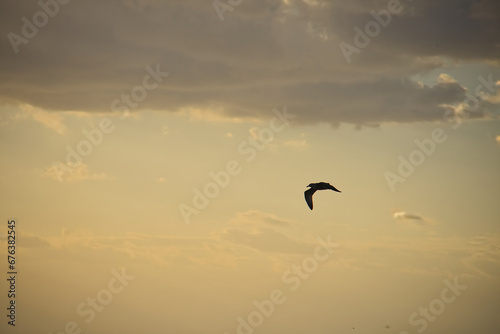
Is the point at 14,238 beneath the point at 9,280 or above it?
above

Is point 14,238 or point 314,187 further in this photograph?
point 14,238

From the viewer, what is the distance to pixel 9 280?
72.7m

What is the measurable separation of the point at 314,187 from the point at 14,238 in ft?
139

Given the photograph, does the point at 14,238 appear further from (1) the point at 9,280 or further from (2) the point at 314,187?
(2) the point at 314,187

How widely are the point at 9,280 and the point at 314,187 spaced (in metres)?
45.1

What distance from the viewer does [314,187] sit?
55688mm

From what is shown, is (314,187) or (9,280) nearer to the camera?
(314,187)

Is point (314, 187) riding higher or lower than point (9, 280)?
higher

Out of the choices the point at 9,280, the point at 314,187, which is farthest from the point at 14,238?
the point at 314,187

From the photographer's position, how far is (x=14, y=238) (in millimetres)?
71875

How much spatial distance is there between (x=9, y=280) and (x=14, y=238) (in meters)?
5.99
